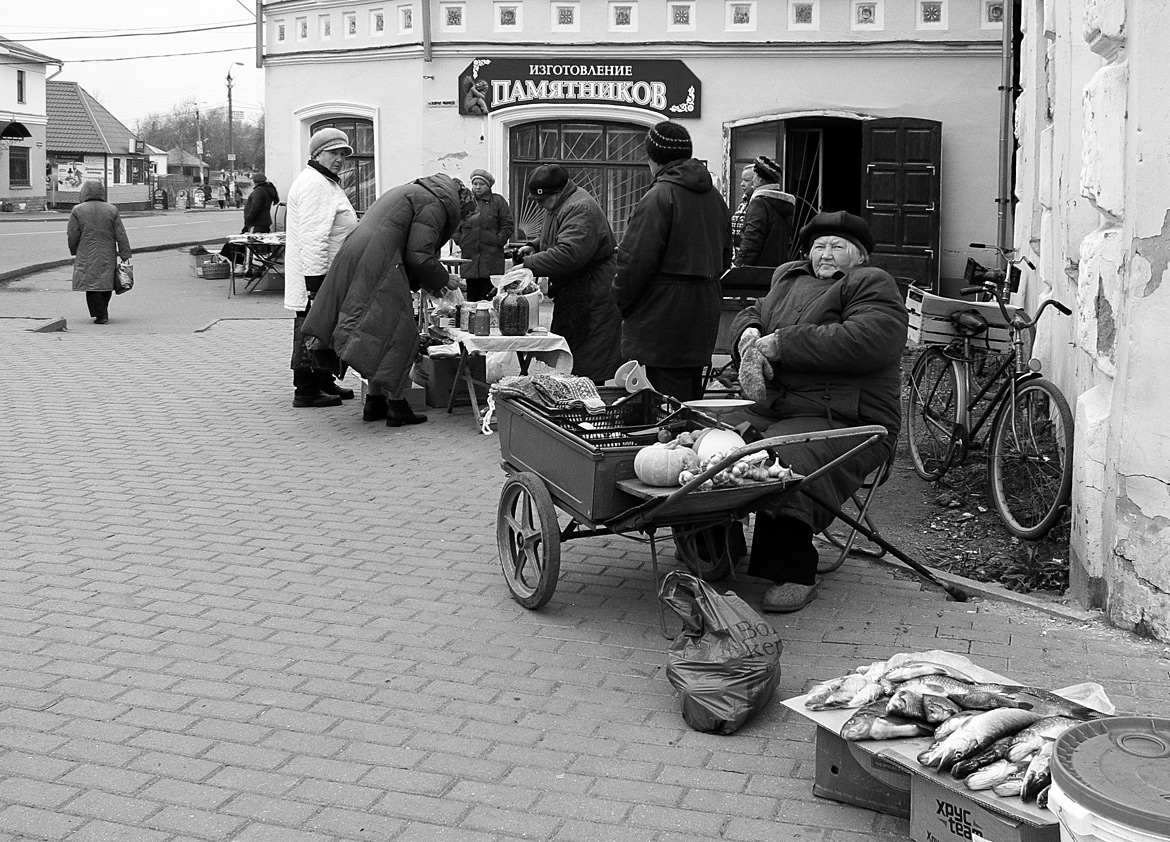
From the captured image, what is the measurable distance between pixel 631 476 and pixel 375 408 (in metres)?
4.60

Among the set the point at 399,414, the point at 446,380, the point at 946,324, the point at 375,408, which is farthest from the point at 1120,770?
the point at 446,380

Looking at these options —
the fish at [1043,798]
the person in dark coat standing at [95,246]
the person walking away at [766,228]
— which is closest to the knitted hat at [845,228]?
the fish at [1043,798]

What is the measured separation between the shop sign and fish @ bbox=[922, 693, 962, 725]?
14.7 m

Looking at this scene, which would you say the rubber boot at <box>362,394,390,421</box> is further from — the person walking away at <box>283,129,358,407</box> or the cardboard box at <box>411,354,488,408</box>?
the cardboard box at <box>411,354,488,408</box>

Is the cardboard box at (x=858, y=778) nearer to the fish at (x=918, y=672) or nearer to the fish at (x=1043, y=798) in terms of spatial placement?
the fish at (x=918, y=672)

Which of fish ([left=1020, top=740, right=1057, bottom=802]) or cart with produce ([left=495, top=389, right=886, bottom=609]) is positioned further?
cart with produce ([left=495, top=389, right=886, bottom=609])

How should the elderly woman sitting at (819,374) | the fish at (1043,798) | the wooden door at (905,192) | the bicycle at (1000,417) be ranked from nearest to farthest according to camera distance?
the fish at (1043,798) → the elderly woman sitting at (819,374) → the bicycle at (1000,417) → the wooden door at (905,192)

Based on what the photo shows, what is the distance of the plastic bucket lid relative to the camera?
2.57 meters

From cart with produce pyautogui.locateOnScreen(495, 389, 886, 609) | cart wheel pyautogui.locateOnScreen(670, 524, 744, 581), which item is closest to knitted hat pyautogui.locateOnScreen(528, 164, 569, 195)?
cart with produce pyautogui.locateOnScreen(495, 389, 886, 609)

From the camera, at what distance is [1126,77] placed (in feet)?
15.7

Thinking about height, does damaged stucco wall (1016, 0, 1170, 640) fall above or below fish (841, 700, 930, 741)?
above

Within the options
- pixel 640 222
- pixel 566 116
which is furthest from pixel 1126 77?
pixel 566 116

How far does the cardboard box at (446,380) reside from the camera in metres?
9.70

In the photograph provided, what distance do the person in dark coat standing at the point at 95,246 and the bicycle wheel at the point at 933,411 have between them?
10506mm
